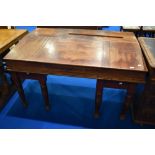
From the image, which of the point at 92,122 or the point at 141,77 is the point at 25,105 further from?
the point at 141,77

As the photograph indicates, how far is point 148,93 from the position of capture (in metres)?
1.44

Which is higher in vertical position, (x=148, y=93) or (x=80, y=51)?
(x=80, y=51)

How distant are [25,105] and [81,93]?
75 cm

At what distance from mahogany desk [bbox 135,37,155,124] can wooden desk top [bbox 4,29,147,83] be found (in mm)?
58

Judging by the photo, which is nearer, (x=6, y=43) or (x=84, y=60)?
(x=84, y=60)

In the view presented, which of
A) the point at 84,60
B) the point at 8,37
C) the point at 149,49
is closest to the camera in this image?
the point at 84,60

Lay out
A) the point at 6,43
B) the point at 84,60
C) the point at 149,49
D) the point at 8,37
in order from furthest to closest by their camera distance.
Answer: the point at 8,37, the point at 6,43, the point at 149,49, the point at 84,60

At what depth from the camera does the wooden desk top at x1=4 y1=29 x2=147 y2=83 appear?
1.36 m

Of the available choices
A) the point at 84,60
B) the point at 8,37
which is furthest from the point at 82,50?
the point at 8,37

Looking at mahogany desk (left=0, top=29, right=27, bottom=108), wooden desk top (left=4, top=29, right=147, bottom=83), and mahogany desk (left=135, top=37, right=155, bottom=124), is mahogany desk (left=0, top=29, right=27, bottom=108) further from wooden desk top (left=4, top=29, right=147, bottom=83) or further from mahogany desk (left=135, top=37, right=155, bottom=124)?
mahogany desk (left=135, top=37, right=155, bottom=124)

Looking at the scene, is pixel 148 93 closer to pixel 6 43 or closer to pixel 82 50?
pixel 82 50

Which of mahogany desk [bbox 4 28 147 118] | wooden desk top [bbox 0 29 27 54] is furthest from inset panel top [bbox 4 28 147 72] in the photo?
wooden desk top [bbox 0 29 27 54]

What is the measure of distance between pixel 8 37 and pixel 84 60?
1043mm

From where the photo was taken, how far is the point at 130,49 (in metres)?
1.57
